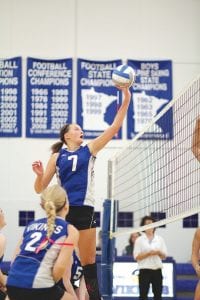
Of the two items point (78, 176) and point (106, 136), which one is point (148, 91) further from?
point (78, 176)

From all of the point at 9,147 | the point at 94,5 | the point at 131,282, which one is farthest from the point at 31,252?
the point at 94,5

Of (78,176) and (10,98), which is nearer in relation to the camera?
(78,176)

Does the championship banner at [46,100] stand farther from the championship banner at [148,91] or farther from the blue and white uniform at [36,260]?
the blue and white uniform at [36,260]

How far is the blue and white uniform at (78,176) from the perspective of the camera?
6.61 m

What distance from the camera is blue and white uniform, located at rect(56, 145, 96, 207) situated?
661 cm

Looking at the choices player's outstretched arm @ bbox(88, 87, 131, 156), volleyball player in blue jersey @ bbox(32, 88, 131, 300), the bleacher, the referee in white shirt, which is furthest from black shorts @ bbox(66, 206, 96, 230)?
the bleacher

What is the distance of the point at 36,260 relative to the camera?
5004 millimetres

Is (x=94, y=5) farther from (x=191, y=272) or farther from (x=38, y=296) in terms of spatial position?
(x=38, y=296)

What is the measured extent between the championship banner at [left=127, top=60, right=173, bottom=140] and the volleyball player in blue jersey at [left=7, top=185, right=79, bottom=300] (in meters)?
11.1

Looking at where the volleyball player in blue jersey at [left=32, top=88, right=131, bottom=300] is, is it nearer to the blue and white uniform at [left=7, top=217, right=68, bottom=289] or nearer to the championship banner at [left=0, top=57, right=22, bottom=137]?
the blue and white uniform at [left=7, top=217, right=68, bottom=289]

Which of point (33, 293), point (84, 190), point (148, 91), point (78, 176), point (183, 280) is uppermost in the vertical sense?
point (148, 91)

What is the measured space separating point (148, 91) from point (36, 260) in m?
11.5

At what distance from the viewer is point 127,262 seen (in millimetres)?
13055

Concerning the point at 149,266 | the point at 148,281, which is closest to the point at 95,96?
the point at 149,266
